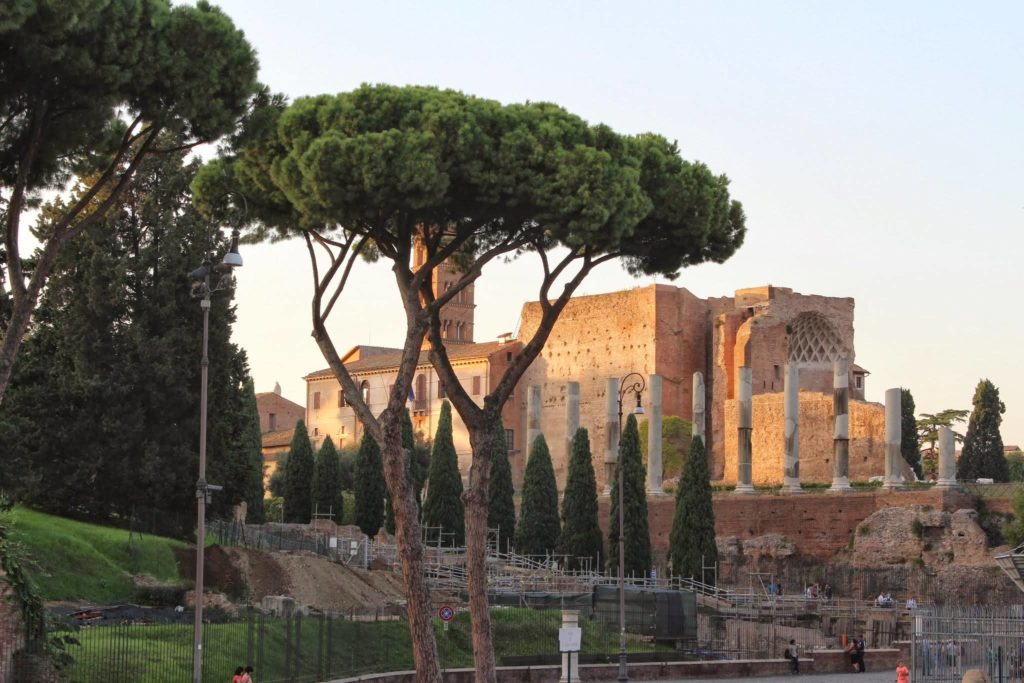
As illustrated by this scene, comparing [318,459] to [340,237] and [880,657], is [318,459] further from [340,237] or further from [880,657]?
[340,237]

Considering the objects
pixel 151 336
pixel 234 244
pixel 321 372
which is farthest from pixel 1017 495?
pixel 321 372

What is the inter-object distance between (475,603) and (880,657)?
574 inches

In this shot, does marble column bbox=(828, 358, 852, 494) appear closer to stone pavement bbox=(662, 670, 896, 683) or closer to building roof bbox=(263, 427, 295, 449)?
stone pavement bbox=(662, 670, 896, 683)

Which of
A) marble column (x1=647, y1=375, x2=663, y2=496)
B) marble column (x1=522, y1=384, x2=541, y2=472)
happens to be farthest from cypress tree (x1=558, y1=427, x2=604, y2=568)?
marble column (x1=522, y1=384, x2=541, y2=472)

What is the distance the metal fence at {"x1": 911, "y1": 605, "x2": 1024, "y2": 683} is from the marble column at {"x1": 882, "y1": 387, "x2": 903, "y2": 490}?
22510mm

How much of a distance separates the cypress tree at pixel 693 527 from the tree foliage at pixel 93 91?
90.0 ft

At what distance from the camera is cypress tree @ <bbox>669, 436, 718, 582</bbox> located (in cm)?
4528

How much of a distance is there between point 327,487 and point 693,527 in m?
15.7

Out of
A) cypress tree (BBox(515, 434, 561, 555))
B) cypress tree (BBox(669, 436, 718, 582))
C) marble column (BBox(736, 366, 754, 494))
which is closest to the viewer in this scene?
cypress tree (BBox(669, 436, 718, 582))

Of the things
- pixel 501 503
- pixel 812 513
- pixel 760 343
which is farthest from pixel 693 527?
pixel 760 343

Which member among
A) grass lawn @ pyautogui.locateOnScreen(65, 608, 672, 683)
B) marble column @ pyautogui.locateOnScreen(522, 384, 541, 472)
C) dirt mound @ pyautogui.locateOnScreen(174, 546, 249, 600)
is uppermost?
marble column @ pyautogui.locateOnScreen(522, 384, 541, 472)

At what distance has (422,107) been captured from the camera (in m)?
23.4

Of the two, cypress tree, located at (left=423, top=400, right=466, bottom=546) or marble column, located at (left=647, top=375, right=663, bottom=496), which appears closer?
cypress tree, located at (left=423, top=400, right=466, bottom=546)

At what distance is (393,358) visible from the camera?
3238 inches
